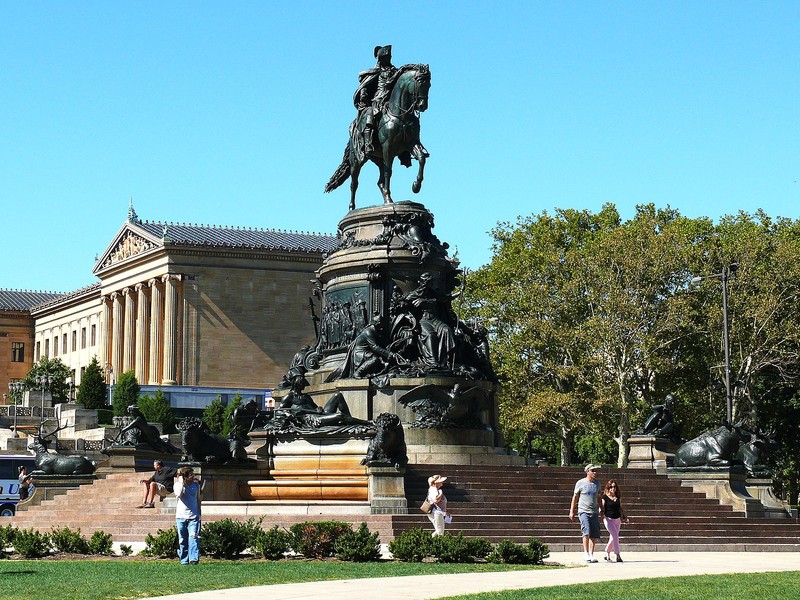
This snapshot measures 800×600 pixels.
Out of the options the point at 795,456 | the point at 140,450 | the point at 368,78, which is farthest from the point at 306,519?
the point at 795,456

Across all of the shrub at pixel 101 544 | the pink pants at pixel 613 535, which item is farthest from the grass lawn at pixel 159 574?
the pink pants at pixel 613 535

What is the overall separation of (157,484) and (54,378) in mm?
85528

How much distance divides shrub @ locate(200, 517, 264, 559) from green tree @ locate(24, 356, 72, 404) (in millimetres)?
86551

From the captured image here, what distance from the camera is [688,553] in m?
31.1

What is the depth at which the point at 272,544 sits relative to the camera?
25875mm

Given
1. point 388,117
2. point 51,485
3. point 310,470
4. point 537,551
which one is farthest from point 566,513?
point 51,485

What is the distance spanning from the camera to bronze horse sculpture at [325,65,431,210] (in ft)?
145

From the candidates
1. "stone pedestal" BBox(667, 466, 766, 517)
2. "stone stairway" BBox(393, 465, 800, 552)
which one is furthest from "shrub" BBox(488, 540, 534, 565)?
"stone pedestal" BBox(667, 466, 766, 517)

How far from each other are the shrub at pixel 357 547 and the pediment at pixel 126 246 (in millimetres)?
98170

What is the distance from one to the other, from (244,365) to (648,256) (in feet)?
198

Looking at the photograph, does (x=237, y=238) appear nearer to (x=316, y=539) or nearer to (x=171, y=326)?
(x=171, y=326)

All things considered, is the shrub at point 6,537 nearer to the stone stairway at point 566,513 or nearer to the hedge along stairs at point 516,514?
the hedge along stairs at point 516,514

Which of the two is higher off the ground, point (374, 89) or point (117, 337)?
point (374, 89)

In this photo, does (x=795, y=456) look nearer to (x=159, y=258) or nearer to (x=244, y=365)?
(x=244, y=365)
